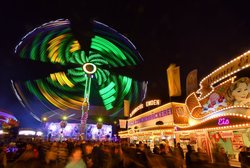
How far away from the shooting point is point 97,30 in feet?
108

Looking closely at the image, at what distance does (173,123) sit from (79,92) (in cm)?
2422

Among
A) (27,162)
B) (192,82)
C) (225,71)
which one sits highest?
(192,82)

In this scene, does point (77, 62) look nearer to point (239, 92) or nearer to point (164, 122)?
point (164, 122)

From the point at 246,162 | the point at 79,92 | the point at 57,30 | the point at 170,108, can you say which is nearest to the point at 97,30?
the point at 57,30

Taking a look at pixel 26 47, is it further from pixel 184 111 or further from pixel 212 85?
pixel 212 85

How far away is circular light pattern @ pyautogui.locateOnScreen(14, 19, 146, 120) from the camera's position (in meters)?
30.5

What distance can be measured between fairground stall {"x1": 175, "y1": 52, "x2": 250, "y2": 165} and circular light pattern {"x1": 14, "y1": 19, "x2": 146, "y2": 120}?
19921mm

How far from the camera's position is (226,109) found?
36.0 feet

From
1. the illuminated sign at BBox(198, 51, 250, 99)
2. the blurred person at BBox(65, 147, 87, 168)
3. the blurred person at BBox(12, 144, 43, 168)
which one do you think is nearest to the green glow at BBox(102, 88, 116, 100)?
the illuminated sign at BBox(198, 51, 250, 99)

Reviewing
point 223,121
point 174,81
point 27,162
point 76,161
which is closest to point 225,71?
point 223,121

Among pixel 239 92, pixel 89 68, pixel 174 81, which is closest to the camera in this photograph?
pixel 239 92

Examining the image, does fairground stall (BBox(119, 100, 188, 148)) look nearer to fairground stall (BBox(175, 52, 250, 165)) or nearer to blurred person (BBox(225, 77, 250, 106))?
fairground stall (BBox(175, 52, 250, 165))

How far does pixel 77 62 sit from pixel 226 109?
30.0 meters

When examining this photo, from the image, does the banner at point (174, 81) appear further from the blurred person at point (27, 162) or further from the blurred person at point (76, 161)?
the blurred person at point (27, 162)
